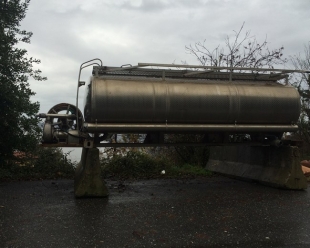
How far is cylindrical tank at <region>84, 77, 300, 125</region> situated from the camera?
25.2 feet

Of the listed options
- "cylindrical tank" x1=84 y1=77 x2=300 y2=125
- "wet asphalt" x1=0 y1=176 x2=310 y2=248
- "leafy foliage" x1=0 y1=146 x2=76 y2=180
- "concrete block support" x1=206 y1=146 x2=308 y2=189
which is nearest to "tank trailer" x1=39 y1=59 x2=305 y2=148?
"cylindrical tank" x1=84 y1=77 x2=300 y2=125

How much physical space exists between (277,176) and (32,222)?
6198 millimetres

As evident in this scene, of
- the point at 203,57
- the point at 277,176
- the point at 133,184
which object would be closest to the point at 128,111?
the point at 133,184

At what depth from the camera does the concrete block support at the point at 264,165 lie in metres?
8.88

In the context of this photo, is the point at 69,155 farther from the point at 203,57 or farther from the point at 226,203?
the point at 203,57

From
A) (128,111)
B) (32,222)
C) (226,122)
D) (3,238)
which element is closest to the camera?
(3,238)

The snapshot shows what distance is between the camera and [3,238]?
15.9ft

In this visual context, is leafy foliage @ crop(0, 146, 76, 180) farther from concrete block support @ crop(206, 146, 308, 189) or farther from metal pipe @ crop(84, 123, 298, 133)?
concrete block support @ crop(206, 146, 308, 189)

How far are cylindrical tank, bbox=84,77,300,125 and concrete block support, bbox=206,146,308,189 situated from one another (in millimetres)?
995

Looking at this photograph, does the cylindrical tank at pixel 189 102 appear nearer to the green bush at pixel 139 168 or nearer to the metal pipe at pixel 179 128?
the metal pipe at pixel 179 128

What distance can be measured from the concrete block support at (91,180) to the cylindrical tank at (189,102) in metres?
0.82

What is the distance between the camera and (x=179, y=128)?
8.15 m

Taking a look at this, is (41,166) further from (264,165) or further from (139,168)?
(264,165)

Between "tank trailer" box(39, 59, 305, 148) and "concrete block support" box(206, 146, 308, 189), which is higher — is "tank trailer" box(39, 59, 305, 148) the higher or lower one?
the higher one
